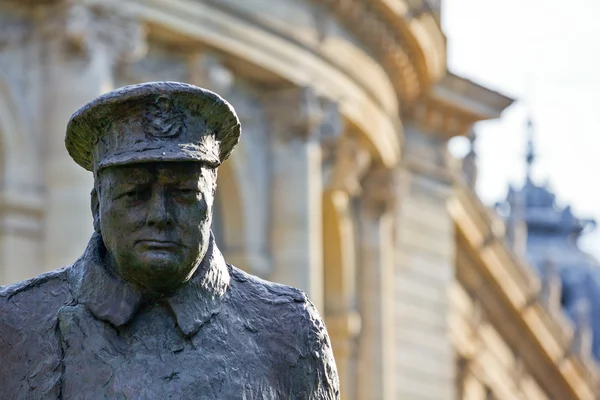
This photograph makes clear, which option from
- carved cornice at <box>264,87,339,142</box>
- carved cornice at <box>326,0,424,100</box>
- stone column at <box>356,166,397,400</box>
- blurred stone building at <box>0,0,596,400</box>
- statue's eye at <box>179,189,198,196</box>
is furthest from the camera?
stone column at <box>356,166,397,400</box>

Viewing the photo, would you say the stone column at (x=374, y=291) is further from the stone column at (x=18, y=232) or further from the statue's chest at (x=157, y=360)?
the statue's chest at (x=157, y=360)

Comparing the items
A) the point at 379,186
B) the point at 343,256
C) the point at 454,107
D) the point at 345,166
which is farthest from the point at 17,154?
the point at 454,107

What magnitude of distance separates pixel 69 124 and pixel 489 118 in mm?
33384

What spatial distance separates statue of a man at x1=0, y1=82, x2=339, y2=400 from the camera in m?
5.02

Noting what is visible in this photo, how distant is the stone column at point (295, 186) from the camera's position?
2912cm

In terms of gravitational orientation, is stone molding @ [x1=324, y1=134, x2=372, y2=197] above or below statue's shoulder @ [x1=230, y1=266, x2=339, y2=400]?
above

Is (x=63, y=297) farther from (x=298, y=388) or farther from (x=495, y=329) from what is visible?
(x=495, y=329)

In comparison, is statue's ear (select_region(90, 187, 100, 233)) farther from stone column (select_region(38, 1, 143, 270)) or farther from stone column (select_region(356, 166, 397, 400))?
stone column (select_region(356, 166, 397, 400))

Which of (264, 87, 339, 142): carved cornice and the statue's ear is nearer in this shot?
the statue's ear

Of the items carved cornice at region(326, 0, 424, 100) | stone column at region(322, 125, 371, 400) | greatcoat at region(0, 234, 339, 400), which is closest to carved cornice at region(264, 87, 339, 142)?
A: carved cornice at region(326, 0, 424, 100)

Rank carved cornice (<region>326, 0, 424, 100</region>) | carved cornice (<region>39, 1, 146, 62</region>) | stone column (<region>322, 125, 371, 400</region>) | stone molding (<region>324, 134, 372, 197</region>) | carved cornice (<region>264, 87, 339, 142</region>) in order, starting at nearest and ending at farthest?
carved cornice (<region>39, 1, 146, 62</region>)
carved cornice (<region>264, 87, 339, 142</region>)
carved cornice (<region>326, 0, 424, 100</region>)
stone molding (<region>324, 134, 372, 197</region>)
stone column (<region>322, 125, 371, 400</region>)

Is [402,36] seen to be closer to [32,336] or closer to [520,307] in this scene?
[520,307]

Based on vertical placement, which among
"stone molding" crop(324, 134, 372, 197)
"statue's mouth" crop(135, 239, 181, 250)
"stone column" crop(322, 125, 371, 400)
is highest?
"stone molding" crop(324, 134, 372, 197)

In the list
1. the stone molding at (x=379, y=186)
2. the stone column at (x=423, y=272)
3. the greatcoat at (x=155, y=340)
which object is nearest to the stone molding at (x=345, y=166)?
the stone molding at (x=379, y=186)
